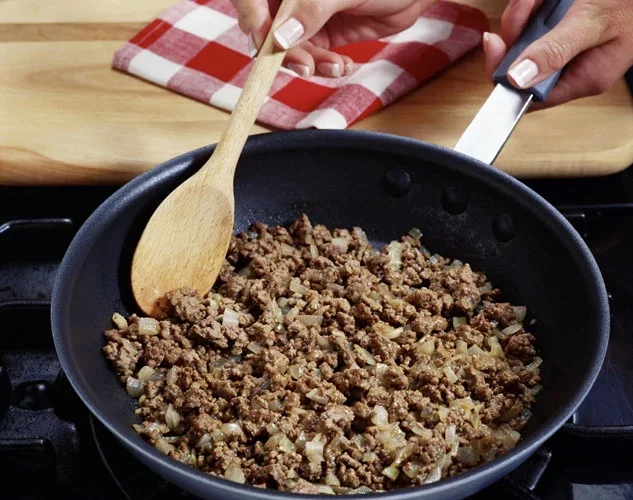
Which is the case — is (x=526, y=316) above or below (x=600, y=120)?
below

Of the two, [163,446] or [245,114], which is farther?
[245,114]

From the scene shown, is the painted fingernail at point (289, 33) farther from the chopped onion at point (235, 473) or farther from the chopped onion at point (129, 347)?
the chopped onion at point (235, 473)

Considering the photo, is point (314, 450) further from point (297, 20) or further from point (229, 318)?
point (297, 20)

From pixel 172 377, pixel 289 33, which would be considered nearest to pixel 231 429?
pixel 172 377

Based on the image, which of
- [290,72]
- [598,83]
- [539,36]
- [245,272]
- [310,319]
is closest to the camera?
[310,319]

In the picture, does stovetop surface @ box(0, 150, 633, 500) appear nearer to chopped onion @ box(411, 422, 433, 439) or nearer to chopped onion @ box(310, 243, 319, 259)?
chopped onion @ box(411, 422, 433, 439)

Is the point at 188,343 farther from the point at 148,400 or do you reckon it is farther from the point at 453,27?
the point at 453,27

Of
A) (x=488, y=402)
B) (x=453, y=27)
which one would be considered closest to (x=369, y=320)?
(x=488, y=402)
